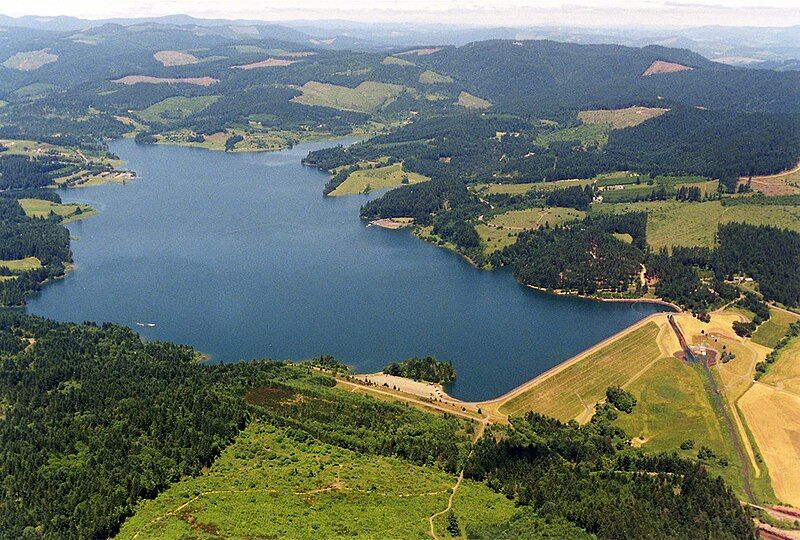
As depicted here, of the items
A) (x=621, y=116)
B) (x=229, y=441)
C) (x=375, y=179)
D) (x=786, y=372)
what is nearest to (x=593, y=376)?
(x=786, y=372)

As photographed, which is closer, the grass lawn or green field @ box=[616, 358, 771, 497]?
green field @ box=[616, 358, 771, 497]

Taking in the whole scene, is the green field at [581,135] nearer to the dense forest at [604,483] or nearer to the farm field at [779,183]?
the farm field at [779,183]

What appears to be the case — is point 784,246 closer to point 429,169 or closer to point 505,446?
point 505,446

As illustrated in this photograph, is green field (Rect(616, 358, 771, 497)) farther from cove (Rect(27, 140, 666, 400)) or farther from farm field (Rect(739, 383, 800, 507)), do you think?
cove (Rect(27, 140, 666, 400))

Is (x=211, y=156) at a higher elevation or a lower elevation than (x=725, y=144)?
lower

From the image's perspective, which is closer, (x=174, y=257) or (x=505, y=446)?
(x=505, y=446)

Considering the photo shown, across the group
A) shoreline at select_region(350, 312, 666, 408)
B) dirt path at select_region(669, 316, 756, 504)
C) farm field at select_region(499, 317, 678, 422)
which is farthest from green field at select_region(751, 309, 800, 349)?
shoreline at select_region(350, 312, 666, 408)

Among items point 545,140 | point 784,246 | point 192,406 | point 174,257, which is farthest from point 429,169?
point 192,406

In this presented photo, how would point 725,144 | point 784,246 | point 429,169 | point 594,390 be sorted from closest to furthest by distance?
point 594,390
point 784,246
point 725,144
point 429,169
